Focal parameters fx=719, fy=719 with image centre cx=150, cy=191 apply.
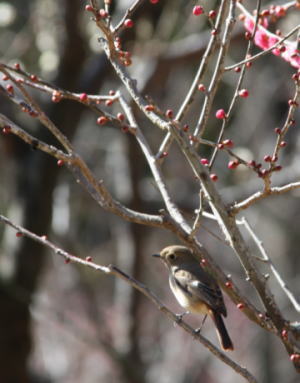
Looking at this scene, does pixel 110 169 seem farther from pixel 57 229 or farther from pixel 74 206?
pixel 57 229

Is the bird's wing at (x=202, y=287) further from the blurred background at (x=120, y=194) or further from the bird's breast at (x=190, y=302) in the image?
the blurred background at (x=120, y=194)

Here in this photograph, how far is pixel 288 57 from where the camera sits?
105 inches

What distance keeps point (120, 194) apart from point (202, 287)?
141 inches

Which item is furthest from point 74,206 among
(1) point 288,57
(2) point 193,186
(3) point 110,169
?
(1) point 288,57

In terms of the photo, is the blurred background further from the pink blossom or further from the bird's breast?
the pink blossom

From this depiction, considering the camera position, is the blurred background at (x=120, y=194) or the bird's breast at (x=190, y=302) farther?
the blurred background at (x=120, y=194)

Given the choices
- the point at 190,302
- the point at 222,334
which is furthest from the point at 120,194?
the point at 222,334

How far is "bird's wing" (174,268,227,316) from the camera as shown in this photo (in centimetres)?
409

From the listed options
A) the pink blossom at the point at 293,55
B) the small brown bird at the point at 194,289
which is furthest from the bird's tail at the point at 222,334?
the pink blossom at the point at 293,55

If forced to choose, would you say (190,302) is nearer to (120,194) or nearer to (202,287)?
(202,287)

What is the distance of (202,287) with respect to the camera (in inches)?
164

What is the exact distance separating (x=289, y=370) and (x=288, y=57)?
783 cm

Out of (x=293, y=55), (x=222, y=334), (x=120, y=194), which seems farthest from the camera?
(x=120, y=194)

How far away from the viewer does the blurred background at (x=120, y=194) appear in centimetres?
661
